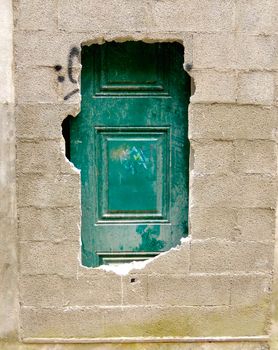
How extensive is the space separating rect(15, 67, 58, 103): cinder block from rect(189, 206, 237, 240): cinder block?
1284 millimetres

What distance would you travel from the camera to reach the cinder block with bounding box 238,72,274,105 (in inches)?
139

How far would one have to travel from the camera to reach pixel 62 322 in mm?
3725

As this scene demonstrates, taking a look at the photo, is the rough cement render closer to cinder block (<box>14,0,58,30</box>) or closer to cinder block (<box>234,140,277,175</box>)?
cinder block (<box>14,0,58,30</box>)

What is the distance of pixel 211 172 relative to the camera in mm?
3607

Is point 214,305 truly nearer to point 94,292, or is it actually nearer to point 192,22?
point 94,292

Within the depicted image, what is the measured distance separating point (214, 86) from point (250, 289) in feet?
4.91

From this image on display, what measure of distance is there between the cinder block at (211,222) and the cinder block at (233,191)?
0.04 meters

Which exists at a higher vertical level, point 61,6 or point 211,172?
point 61,6

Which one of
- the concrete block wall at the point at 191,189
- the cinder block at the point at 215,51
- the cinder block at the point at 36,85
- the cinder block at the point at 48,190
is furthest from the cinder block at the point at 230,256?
the cinder block at the point at 36,85

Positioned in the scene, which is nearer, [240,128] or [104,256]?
[240,128]

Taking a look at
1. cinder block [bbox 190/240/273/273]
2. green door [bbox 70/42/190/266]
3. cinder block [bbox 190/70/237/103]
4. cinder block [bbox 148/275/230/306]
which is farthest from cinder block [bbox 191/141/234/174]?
cinder block [bbox 148/275/230/306]

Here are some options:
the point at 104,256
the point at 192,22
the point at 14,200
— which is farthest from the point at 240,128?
the point at 14,200

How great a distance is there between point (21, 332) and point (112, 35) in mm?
2228

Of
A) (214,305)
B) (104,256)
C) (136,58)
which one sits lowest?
(214,305)
